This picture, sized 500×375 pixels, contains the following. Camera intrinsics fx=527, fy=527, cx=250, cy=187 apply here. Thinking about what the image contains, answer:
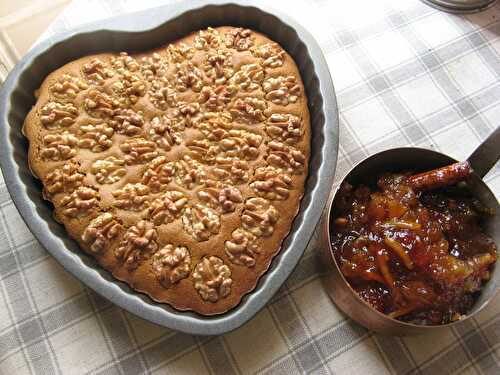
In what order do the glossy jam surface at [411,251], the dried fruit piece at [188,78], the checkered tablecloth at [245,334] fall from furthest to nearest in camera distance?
the dried fruit piece at [188,78] < the checkered tablecloth at [245,334] < the glossy jam surface at [411,251]

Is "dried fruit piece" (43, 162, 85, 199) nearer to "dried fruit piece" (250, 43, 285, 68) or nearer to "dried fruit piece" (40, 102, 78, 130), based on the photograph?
"dried fruit piece" (40, 102, 78, 130)

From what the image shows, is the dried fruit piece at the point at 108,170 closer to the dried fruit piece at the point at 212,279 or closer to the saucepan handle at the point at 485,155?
the dried fruit piece at the point at 212,279

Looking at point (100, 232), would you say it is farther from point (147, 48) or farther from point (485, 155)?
point (485, 155)

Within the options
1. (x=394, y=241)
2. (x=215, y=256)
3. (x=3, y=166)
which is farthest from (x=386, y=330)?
(x=3, y=166)

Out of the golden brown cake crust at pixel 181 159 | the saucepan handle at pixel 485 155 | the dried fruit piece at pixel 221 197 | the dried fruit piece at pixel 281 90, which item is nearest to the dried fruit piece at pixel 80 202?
the golden brown cake crust at pixel 181 159

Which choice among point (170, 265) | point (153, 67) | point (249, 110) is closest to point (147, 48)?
point (153, 67)
